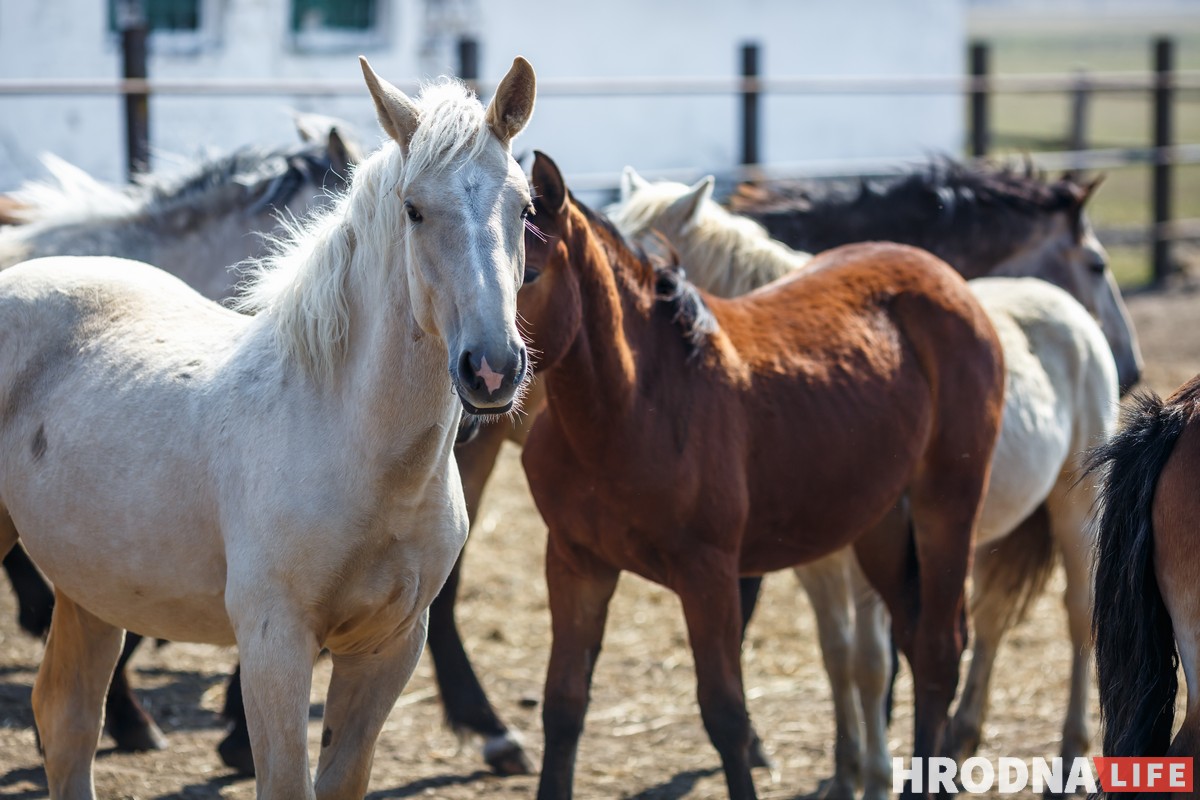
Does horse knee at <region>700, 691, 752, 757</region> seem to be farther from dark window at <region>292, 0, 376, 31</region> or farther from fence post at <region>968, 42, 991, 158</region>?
fence post at <region>968, 42, 991, 158</region>

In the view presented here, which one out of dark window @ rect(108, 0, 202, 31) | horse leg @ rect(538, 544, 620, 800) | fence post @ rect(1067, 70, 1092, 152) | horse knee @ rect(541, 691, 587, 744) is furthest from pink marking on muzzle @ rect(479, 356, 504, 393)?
fence post @ rect(1067, 70, 1092, 152)

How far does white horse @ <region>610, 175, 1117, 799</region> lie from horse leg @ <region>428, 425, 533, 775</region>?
85 centimetres

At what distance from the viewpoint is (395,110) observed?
2.43m

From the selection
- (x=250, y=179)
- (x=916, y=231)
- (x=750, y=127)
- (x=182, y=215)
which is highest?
→ (x=750, y=127)

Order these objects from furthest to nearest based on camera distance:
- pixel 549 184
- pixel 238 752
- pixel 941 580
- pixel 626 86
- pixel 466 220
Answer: pixel 626 86 → pixel 238 752 → pixel 941 580 → pixel 549 184 → pixel 466 220

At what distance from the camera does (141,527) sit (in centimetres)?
265

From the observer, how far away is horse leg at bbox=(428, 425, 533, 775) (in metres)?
4.14

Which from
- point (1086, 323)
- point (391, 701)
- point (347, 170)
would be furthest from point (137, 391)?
point (1086, 323)

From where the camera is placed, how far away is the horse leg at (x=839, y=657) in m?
3.97

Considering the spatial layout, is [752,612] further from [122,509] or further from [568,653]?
[122,509]

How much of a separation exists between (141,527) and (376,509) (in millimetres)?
500

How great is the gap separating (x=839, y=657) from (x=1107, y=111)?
33.1m

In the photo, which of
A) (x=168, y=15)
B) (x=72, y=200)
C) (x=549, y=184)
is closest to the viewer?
(x=549, y=184)

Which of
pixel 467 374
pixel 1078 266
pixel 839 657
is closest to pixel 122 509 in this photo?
pixel 467 374
